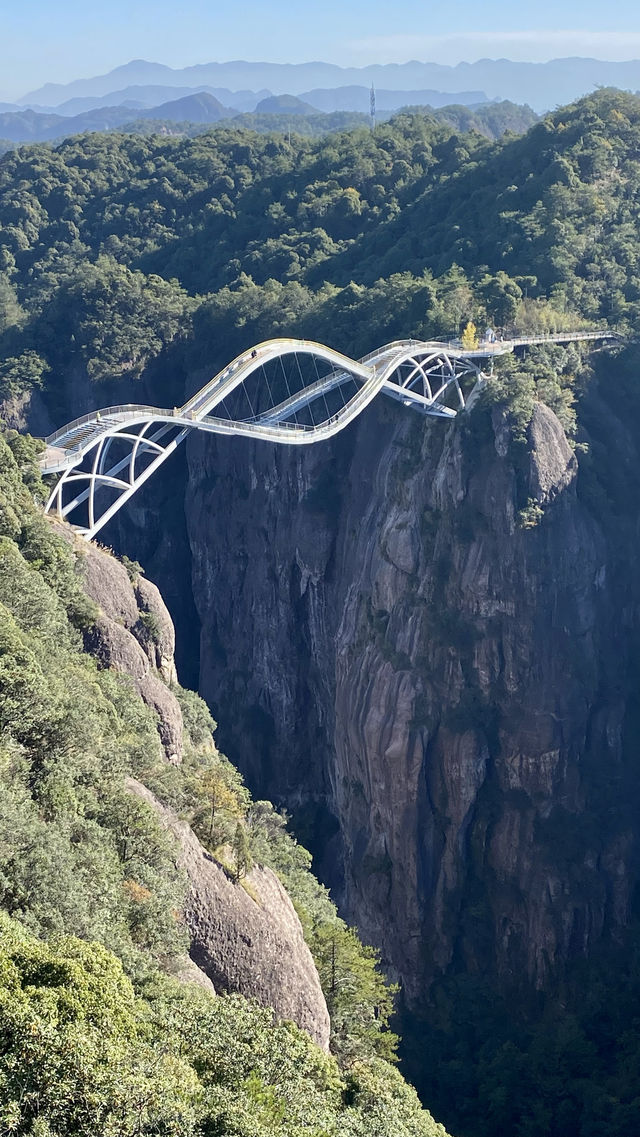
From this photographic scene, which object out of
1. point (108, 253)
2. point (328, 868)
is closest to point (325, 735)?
point (328, 868)

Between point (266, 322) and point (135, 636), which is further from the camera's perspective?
point (266, 322)

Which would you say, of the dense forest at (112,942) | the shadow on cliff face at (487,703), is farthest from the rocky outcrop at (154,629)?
the shadow on cliff face at (487,703)

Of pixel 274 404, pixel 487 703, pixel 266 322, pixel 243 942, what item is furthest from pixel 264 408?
pixel 243 942

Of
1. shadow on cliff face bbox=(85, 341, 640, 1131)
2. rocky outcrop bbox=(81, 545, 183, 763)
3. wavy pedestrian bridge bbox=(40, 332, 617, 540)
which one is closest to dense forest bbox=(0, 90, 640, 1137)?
rocky outcrop bbox=(81, 545, 183, 763)

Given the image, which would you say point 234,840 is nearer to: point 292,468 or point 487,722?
point 487,722

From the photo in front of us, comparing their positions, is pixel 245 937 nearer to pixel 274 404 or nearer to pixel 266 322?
pixel 274 404

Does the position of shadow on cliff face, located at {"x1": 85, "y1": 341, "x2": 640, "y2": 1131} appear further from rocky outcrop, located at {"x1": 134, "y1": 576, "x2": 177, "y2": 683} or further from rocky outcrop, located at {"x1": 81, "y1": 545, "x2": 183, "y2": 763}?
rocky outcrop, located at {"x1": 81, "y1": 545, "x2": 183, "y2": 763}

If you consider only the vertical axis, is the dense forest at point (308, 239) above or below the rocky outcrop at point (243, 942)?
above

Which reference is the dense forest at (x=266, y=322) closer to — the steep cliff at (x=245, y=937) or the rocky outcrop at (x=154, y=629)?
the steep cliff at (x=245, y=937)
